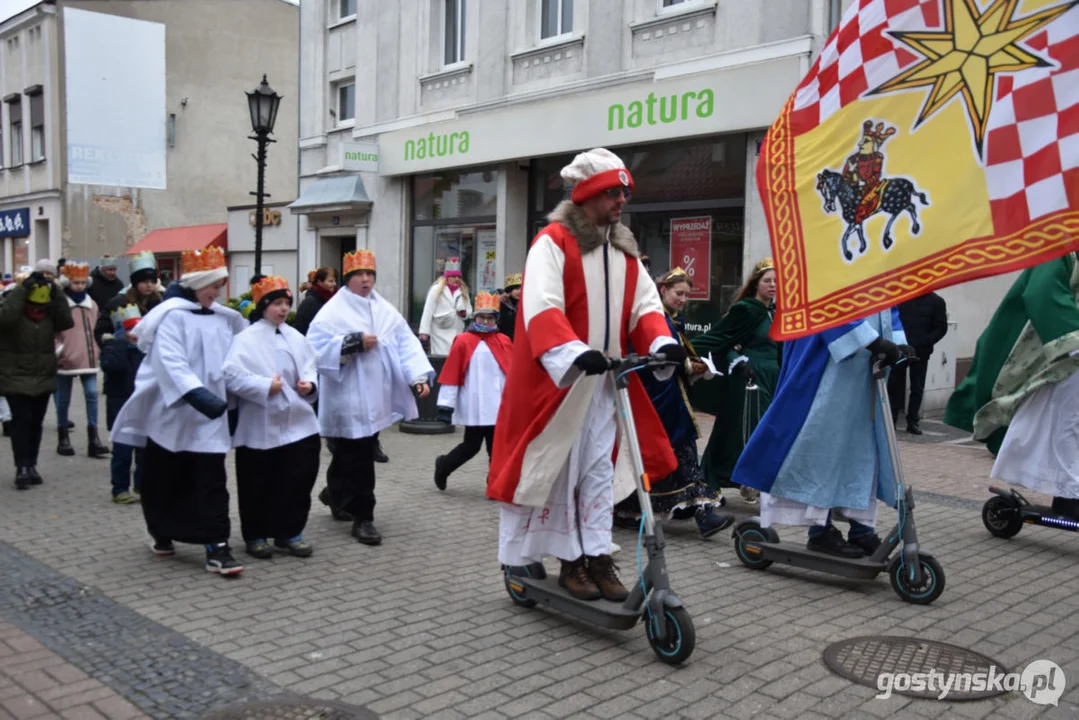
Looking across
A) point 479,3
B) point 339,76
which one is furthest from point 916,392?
point 339,76

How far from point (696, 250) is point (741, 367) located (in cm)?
679

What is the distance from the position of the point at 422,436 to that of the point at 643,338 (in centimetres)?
681

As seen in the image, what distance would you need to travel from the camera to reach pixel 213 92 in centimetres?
3186

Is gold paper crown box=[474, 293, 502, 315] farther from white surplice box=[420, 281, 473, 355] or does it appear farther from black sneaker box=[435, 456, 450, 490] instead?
white surplice box=[420, 281, 473, 355]

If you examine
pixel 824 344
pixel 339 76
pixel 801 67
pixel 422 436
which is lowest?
pixel 422 436

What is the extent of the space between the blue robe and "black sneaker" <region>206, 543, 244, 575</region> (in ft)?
9.87

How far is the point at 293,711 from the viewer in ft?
12.1

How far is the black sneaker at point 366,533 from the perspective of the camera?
6.23m

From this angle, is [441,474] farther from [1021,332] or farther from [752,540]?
[1021,332]

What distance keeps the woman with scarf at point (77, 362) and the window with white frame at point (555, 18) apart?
840cm

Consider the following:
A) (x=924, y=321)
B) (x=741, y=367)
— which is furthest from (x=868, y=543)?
(x=924, y=321)

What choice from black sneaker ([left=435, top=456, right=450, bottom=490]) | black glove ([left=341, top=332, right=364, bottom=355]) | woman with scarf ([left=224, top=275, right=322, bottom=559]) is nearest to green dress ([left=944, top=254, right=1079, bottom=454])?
black sneaker ([left=435, top=456, right=450, bottom=490])

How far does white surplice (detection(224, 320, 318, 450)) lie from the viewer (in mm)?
5570

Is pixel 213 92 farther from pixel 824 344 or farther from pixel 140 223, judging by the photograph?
pixel 824 344
